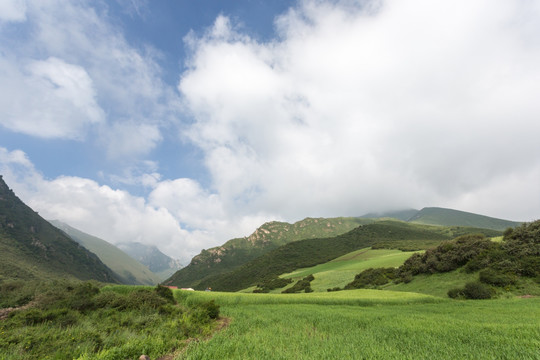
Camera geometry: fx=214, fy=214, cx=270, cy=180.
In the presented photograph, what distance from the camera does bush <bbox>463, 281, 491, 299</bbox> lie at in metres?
24.1

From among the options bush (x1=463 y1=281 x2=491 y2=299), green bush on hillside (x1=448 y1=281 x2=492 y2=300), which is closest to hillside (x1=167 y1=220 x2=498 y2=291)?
green bush on hillside (x1=448 y1=281 x2=492 y2=300)

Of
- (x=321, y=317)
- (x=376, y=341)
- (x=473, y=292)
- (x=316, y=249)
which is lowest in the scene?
(x=316, y=249)

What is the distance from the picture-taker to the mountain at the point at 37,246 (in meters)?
130

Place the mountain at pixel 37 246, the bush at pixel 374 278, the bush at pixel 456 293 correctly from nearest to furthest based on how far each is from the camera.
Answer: the bush at pixel 456 293
the bush at pixel 374 278
the mountain at pixel 37 246

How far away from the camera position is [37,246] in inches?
5748

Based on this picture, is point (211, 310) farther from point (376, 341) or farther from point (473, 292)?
point (473, 292)

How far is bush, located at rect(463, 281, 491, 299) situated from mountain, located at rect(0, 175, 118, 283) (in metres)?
174

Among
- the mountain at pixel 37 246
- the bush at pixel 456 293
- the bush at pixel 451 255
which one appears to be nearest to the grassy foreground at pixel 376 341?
the bush at pixel 456 293

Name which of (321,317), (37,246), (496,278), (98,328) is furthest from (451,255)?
(37,246)

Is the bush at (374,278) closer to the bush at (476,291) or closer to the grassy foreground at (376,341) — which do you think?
the bush at (476,291)

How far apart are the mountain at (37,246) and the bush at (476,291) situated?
17384cm

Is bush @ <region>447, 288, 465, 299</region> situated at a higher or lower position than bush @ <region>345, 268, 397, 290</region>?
higher

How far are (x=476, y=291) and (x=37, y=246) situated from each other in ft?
726

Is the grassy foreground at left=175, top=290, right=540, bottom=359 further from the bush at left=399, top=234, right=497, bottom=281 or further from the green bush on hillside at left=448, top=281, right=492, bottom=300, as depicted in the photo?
the bush at left=399, top=234, right=497, bottom=281
